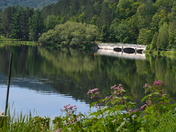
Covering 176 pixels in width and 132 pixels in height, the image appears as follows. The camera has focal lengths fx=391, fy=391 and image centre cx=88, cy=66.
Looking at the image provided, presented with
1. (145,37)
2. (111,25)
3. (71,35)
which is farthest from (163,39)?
(111,25)

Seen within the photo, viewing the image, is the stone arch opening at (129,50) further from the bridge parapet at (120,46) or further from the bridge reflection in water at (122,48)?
the bridge parapet at (120,46)

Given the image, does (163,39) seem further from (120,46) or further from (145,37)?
(120,46)

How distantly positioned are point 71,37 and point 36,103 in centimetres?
8349

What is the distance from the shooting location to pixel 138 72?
164 feet

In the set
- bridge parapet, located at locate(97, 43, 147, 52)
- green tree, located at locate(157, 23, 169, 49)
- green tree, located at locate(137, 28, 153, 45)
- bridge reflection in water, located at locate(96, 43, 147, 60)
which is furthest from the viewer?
green tree, located at locate(137, 28, 153, 45)

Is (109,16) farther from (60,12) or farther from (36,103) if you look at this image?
(36,103)

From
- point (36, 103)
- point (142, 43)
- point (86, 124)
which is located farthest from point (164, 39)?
point (86, 124)

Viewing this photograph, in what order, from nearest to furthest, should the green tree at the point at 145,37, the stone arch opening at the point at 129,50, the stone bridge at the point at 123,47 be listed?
1. the stone bridge at the point at 123,47
2. the green tree at the point at 145,37
3. the stone arch opening at the point at 129,50

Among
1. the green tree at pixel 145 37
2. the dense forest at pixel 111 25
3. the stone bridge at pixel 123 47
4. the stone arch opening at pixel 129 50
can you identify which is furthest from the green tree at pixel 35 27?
the green tree at pixel 145 37

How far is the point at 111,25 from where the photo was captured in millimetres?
124875

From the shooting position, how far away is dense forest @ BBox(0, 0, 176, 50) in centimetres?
10297

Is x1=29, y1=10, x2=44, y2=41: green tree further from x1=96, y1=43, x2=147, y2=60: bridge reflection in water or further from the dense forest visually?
x1=96, y1=43, x2=147, y2=60: bridge reflection in water

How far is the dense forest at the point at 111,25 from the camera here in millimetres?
102969

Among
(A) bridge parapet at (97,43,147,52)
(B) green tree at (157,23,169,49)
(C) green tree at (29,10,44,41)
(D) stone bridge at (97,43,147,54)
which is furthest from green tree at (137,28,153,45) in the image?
(C) green tree at (29,10,44,41)
